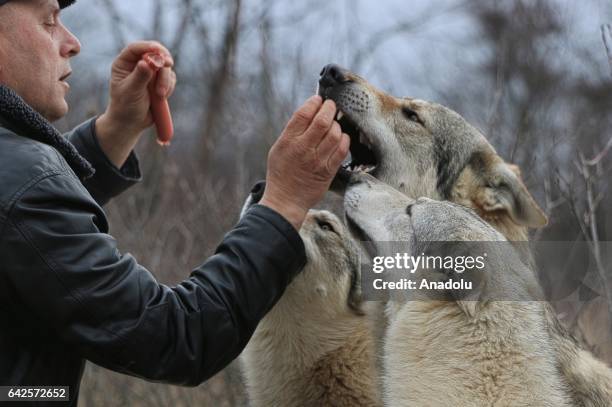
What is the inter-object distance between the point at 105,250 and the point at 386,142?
2080 millimetres

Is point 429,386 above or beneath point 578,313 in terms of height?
beneath

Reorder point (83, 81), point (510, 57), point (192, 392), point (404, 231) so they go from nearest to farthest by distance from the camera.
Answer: point (404, 231) → point (192, 392) → point (510, 57) → point (83, 81)

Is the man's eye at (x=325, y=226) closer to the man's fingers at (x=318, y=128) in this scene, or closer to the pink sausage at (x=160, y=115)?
the pink sausage at (x=160, y=115)

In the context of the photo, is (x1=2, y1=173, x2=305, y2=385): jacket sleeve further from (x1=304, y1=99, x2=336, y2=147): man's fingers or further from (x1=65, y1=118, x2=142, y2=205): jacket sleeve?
(x1=65, y1=118, x2=142, y2=205): jacket sleeve

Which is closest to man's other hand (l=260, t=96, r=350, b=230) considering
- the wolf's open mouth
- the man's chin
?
the man's chin

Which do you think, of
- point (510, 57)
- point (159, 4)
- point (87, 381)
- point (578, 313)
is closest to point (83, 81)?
point (159, 4)

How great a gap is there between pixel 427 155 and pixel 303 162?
1.52 meters

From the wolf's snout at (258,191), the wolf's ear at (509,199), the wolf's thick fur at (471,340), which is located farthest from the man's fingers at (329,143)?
the wolf's ear at (509,199)

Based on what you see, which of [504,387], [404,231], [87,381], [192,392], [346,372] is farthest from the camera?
[87,381]

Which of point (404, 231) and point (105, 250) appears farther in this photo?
point (404, 231)

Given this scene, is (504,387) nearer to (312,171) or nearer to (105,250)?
(312,171)

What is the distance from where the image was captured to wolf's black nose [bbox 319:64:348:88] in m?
4.42

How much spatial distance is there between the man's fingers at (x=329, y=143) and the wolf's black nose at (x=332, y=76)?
102cm

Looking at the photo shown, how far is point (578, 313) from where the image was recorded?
5582 mm
